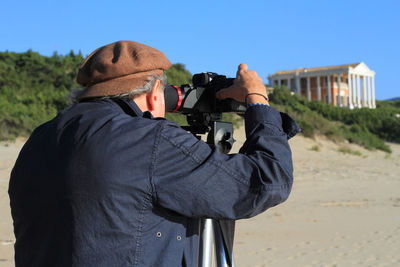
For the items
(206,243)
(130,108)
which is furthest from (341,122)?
(130,108)

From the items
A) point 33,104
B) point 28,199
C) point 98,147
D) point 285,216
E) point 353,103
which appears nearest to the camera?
point 98,147

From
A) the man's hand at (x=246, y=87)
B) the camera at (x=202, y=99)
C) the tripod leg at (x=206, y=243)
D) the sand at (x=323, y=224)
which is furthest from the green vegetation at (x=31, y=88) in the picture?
the man's hand at (x=246, y=87)

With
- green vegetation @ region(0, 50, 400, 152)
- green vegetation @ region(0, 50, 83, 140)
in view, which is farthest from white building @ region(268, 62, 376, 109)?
green vegetation @ region(0, 50, 83, 140)

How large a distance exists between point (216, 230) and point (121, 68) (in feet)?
3.12

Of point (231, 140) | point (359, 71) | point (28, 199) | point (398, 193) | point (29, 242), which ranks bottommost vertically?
point (398, 193)

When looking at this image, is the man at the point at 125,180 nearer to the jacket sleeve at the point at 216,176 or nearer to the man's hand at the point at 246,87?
the jacket sleeve at the point at 216,176

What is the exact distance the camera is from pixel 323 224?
6973 mm

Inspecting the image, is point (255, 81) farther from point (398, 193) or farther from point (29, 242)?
point (398, 193)

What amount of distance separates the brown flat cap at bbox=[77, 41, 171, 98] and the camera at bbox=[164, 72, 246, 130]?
0.46 meters

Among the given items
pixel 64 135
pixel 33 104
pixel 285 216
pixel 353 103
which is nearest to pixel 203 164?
pixel 64 135

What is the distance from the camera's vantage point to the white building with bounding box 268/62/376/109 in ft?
182

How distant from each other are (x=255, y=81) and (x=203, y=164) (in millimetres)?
496

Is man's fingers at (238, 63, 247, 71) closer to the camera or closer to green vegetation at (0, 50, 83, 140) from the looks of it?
the camera

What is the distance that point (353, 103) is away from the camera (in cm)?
5572
